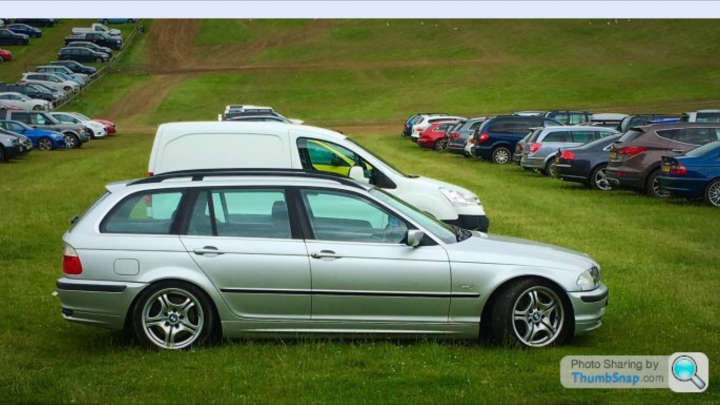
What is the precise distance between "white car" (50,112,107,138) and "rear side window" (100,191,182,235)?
39.7 metres

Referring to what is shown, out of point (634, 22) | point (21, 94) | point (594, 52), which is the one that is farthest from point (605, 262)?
point (634, 22)

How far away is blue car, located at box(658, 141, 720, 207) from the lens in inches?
814

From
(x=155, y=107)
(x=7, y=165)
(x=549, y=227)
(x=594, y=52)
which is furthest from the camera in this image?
(x=594, y=52)

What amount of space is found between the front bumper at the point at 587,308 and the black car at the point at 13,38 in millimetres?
72781

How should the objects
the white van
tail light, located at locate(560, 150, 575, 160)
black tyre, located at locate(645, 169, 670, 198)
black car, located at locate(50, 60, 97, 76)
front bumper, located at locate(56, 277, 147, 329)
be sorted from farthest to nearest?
black car, located at locate(50, 60, 97, 76)
tail light, located at locate(560, 150, 575, 160)
black tyre, located at locate(645, 169, 670, 198)
the white van
front bumper, located at locate(56, 277, 147, 329)

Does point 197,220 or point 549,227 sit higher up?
point 197,220

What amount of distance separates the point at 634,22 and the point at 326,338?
84816 millimetres

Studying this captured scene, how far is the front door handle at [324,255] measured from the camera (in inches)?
333

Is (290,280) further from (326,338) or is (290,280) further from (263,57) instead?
(263,57)

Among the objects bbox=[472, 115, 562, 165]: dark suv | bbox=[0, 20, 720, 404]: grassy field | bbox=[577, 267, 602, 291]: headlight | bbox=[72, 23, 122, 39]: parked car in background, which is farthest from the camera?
bbox=[72, 23, 122, 39]: parked car in background

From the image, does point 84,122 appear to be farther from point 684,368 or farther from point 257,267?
point 684,368

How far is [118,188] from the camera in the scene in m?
8.98

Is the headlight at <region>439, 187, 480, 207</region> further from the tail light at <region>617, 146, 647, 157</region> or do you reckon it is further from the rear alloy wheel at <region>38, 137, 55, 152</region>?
the rear alloy wheel at <region>38, 137, 55, 152</region>

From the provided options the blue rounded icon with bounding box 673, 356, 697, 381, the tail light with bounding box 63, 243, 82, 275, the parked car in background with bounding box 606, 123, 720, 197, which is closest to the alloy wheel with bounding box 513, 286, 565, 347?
the blue rounded icon with bounding box 673, 356, 697, 381
